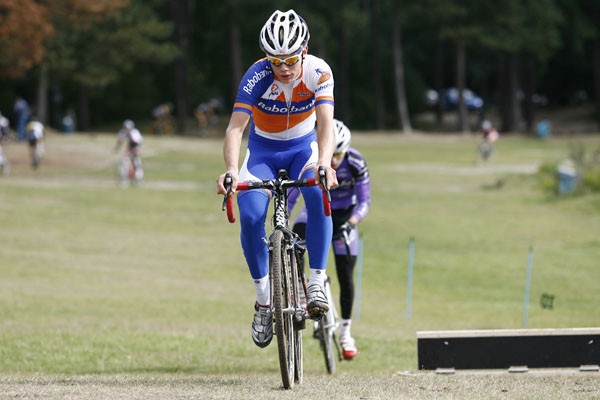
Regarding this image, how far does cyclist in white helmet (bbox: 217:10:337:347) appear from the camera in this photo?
8750mm

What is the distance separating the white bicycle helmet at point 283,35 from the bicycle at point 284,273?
0.95 metres

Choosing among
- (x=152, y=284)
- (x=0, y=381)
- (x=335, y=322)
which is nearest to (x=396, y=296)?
(x=152, y=284)

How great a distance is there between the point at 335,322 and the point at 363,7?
273ft

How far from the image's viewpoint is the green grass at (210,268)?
14062mm

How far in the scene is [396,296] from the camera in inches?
875

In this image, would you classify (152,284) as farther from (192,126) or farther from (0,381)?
(192,126)

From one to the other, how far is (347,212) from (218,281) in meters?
11.6

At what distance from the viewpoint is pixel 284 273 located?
28.7 ft

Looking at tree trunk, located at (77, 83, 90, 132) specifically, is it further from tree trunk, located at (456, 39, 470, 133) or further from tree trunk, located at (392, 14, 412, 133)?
tree trunk, located at (456, 39, 470, 133)

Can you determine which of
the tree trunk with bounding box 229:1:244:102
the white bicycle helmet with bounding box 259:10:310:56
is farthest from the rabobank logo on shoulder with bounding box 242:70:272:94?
the tree trunk with bounding box 229:1:244:102

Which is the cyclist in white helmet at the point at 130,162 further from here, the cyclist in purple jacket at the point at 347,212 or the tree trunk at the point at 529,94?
the tree trunk at the point at 529,94

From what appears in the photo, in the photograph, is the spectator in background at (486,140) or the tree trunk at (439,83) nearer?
the spectator in background at (486,140)

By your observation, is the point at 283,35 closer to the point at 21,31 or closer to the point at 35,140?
the point at 35,140

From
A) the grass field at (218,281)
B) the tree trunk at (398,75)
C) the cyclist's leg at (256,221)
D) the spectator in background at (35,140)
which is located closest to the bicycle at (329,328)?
the grass field at (218,281)
